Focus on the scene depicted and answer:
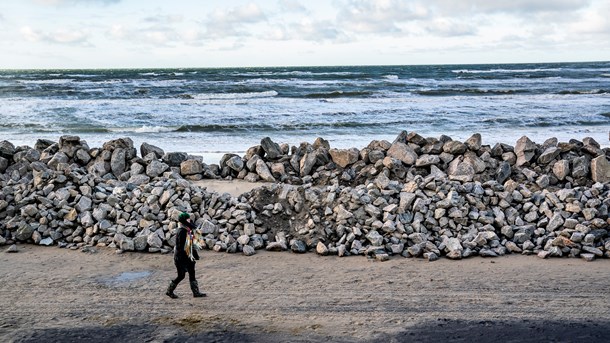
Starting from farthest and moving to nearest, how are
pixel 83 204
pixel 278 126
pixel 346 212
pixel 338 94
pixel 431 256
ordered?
pixel 338 94
pixel 278 126
pixel 83 204
pixel 346 212
pixel 431 256

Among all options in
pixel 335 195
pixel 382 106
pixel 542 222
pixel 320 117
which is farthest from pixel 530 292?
pixel 382 106

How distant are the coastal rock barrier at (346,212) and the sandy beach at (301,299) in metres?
0.31

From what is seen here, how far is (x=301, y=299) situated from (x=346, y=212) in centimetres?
223

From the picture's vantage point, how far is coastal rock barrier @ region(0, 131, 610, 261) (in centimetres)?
830

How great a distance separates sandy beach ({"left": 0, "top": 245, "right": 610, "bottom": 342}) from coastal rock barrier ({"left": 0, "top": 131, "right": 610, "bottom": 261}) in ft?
1.01

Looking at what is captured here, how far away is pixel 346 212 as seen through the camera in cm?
858

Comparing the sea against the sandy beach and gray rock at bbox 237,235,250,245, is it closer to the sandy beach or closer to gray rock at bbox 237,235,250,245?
gray rock at bbox 237,235,250,245

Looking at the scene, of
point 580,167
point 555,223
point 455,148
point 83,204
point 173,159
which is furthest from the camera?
point 173,159

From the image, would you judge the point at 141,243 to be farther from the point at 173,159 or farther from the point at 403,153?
the point at 403,153

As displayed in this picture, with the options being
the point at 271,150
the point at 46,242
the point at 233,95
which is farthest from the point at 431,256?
the point at 233,95

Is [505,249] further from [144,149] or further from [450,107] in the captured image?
[450,107]

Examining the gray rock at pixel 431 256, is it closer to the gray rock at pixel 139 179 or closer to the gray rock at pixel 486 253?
the gray rock at pixel 486 253

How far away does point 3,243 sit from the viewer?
8.62 meters

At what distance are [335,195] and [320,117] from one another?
16.9 metres
